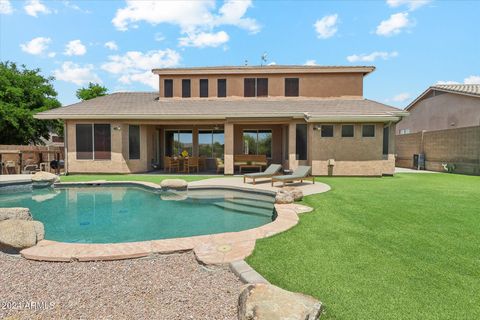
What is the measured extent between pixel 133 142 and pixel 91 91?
26.8 metres

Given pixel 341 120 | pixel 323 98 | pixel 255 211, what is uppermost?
pixel 323 98

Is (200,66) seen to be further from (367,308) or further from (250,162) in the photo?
(367,308)

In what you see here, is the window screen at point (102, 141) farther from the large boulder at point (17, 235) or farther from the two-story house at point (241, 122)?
the large boulder at point (17, 235)

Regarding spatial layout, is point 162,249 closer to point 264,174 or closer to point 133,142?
point 264,174

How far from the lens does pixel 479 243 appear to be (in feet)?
14.0

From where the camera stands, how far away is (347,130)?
14328 millimetres

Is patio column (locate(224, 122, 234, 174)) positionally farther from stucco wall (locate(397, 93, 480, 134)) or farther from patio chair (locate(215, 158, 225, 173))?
stucco wall (locate(397, 93, 480, 134))

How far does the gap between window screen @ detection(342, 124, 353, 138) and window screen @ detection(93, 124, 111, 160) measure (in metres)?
13.5

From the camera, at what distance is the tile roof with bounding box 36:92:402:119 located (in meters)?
14.4

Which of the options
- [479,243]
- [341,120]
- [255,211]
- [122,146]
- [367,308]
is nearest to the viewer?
[367,308]

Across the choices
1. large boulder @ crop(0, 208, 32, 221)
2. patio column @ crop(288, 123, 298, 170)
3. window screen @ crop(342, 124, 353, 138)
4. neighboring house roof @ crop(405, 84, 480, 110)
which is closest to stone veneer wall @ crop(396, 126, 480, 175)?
neighboring house roof @ crop(405, 84, 480, 110)

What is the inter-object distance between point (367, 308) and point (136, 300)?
2.44 metres

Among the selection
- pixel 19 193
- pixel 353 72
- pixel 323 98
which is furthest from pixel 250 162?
pixel 19 193

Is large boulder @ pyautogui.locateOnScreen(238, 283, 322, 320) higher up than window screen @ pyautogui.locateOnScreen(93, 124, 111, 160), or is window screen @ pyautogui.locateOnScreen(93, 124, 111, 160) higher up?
window screen @ pyautogui.locateOnScreen(93, 124, 111, 160)
